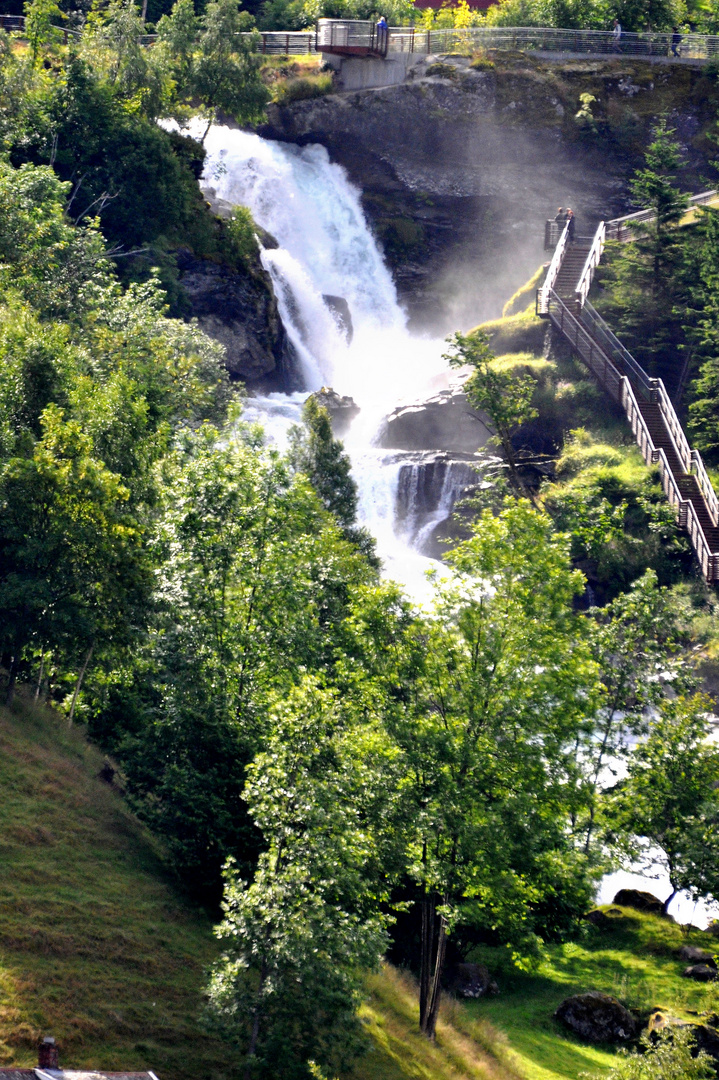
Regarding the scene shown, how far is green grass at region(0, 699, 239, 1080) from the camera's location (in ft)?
61.8

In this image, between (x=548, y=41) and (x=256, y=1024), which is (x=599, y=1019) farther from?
(x=548, y=41)

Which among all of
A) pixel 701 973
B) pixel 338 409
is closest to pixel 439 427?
pixel 338 409

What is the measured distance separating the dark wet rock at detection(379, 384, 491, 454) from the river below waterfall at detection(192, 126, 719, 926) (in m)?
1.38

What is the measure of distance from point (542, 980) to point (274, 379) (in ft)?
142

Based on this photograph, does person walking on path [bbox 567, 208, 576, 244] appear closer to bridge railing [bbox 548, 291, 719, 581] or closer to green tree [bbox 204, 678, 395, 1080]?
bridge railing [bbox 548, 291, 719, 581]

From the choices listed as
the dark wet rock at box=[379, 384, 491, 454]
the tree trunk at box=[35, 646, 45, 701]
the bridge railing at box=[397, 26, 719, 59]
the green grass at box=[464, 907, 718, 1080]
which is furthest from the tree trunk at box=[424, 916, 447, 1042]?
the bridge railing at box=[397, 26, 719, 59]

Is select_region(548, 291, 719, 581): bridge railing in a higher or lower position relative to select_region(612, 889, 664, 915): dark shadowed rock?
higher

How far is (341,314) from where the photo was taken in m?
76.8

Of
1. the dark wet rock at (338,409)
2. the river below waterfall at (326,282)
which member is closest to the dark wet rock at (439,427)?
the river below waterfall at (326,282)

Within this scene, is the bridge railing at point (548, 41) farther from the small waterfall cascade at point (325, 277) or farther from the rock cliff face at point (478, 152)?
the small waterfall cascade at point (325, 277)

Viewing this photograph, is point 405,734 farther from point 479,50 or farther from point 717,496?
point 479,50

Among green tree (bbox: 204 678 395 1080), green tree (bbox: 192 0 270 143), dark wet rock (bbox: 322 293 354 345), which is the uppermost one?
green tree (bbox: 192 0 270 143)

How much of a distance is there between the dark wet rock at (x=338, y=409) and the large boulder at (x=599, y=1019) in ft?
128

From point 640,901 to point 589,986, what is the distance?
210 inches
